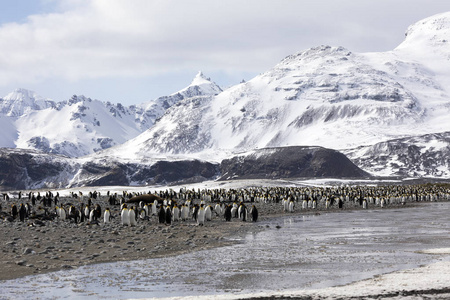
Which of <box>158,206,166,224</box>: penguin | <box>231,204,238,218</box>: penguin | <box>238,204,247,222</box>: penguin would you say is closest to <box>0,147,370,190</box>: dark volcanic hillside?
<box>231,204,238,218</box>: penguin

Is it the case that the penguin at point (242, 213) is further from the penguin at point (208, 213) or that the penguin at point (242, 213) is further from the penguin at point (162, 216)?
the penguin at point (162, 216)

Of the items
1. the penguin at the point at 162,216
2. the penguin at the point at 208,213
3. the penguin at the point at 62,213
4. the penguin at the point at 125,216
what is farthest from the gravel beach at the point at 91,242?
the penguin at the point at 62,213

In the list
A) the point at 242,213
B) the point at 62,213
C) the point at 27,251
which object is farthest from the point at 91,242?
the point at 242,213

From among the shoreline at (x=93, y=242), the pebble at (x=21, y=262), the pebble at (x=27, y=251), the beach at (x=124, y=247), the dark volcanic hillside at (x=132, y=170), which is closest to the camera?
the beach at (x=124, y=247)

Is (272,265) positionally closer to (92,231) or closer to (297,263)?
(297,263)

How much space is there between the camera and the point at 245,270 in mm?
17703

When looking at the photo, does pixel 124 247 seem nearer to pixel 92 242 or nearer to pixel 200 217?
pixel 92 242

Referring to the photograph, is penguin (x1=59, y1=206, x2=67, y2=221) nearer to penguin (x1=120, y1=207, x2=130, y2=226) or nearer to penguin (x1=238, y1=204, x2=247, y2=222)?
penguin (x1=120, y1=207, x2=130, y2=226)

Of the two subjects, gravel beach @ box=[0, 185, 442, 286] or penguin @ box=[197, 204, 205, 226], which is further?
penguin @ box=[197, 204, 205, 226]

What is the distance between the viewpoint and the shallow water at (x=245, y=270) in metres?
14.9

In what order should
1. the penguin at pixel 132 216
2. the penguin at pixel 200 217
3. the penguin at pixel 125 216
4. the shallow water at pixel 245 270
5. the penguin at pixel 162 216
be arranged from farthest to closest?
1. the penguin at pixel 162 216
2. the penguin at pixel 200 217
3. the penguin at pixel 132 216
4. the penguin at pixel 125 216
5. the shallow water at pixel 245 270

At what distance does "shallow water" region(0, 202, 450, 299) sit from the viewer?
14.9 meters

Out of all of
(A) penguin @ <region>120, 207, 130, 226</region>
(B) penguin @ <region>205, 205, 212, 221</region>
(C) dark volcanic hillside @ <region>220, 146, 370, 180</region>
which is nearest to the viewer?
(A) penguin @ <region>120, 207, 130, 226</region>

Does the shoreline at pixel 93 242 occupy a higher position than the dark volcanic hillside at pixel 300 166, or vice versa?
the dark volcanic hillside at pixel 300 166
